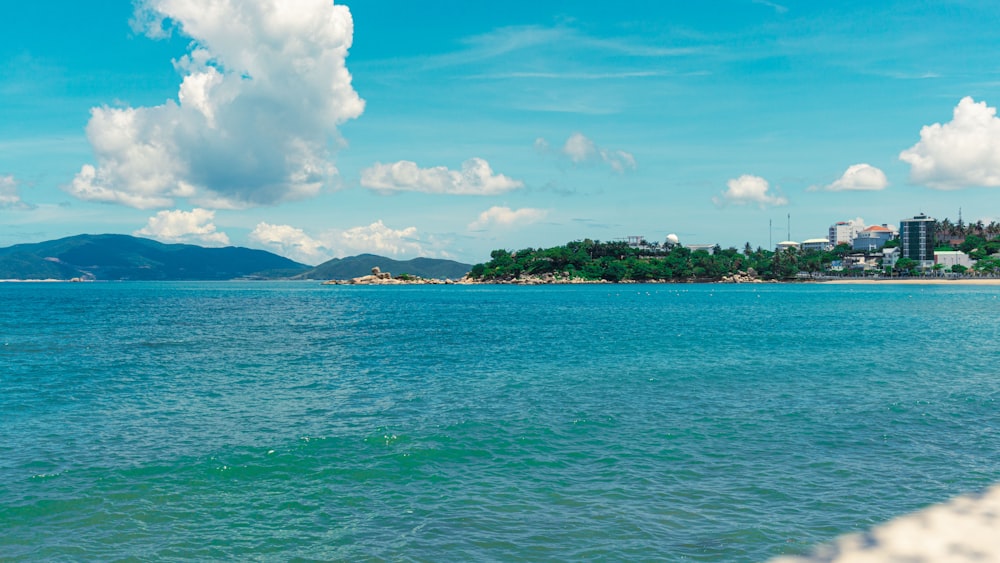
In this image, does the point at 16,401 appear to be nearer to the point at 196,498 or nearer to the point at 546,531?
the point at 196,498

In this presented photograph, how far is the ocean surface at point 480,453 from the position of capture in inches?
648

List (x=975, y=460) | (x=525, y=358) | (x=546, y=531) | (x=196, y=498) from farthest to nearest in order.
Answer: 1. (x=525, y=358)
2. (x=975, y=460)
3. (x=196, y=498)
4. (x=546, y=531)

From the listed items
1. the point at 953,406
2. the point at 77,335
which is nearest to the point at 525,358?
the point at 953,406

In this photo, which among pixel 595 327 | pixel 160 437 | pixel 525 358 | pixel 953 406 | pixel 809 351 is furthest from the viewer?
pixel 595 327

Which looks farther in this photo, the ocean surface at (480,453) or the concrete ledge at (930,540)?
the ocean surface at (480,453)

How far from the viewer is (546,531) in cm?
1656

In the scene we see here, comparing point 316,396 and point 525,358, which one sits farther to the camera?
point 525,358

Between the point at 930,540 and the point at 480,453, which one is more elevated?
the point at 480,453

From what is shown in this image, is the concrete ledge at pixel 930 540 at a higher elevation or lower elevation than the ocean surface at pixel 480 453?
lower

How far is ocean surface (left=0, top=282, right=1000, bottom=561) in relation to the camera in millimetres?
16453

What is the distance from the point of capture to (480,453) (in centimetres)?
2367

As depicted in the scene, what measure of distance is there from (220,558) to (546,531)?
25.6 feet

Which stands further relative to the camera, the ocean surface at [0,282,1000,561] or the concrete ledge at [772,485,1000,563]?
the ocean surface at [0,282,1000,561]

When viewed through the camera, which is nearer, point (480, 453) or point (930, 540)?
point (930, 540)
